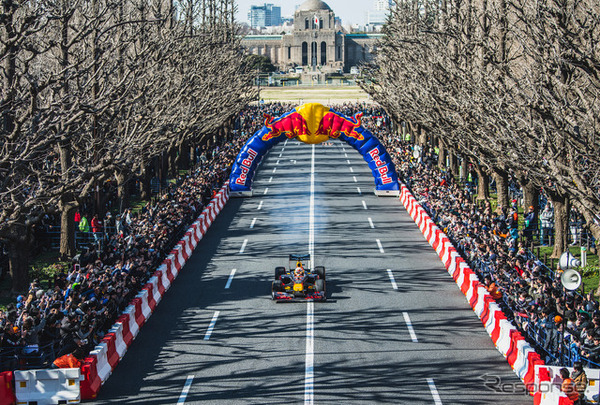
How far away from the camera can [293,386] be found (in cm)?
1609

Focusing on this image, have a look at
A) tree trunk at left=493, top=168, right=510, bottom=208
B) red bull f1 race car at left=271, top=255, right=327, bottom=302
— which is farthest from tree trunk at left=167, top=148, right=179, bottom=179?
red bull f1 race car at left=271, top=255, right=327, bottom=302

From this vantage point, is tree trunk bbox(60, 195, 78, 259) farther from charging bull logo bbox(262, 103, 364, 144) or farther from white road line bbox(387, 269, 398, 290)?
charging bull logo bbox(262, 103, 364, 144)

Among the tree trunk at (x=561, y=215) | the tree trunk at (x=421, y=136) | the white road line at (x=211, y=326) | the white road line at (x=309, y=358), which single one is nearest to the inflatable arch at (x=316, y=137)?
the tree trunk at (x=561, y=215)

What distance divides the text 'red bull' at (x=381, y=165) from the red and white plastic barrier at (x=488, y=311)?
8676mm

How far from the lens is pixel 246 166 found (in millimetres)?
41406

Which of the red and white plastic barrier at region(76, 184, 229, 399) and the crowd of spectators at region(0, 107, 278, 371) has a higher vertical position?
the crowd of spectators at region(0, 107, 278, 371)

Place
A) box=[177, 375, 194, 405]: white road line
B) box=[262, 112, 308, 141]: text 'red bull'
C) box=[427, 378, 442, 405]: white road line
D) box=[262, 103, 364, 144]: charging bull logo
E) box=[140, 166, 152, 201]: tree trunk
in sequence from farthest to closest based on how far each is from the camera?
1. box=[140, 166, 152, 201]: tree trunk
2. box=[262, 112, 308, 141]: text 'red bull'
3. box=[262, 103, 364, 144]: charging bull logo
4. box=[177, 375, 194, 405]: white road line
5. box=[427, 378, 442, 405]: white road line

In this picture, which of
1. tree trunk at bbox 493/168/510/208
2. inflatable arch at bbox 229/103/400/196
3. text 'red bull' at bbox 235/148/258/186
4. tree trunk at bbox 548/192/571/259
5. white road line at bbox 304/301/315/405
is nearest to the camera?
white road line at bbox 304/301/315/405

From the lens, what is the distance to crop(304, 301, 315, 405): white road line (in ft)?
51.2

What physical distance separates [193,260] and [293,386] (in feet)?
42.7

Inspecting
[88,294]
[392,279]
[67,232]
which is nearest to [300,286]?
[392,279]

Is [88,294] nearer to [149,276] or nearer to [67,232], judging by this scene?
[149,276]

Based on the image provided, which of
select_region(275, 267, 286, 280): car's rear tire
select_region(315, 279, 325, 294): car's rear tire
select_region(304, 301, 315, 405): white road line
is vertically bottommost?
select_region(304, 301, 315, 405): white road line

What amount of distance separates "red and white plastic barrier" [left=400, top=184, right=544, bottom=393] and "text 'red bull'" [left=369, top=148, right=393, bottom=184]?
8676mm
